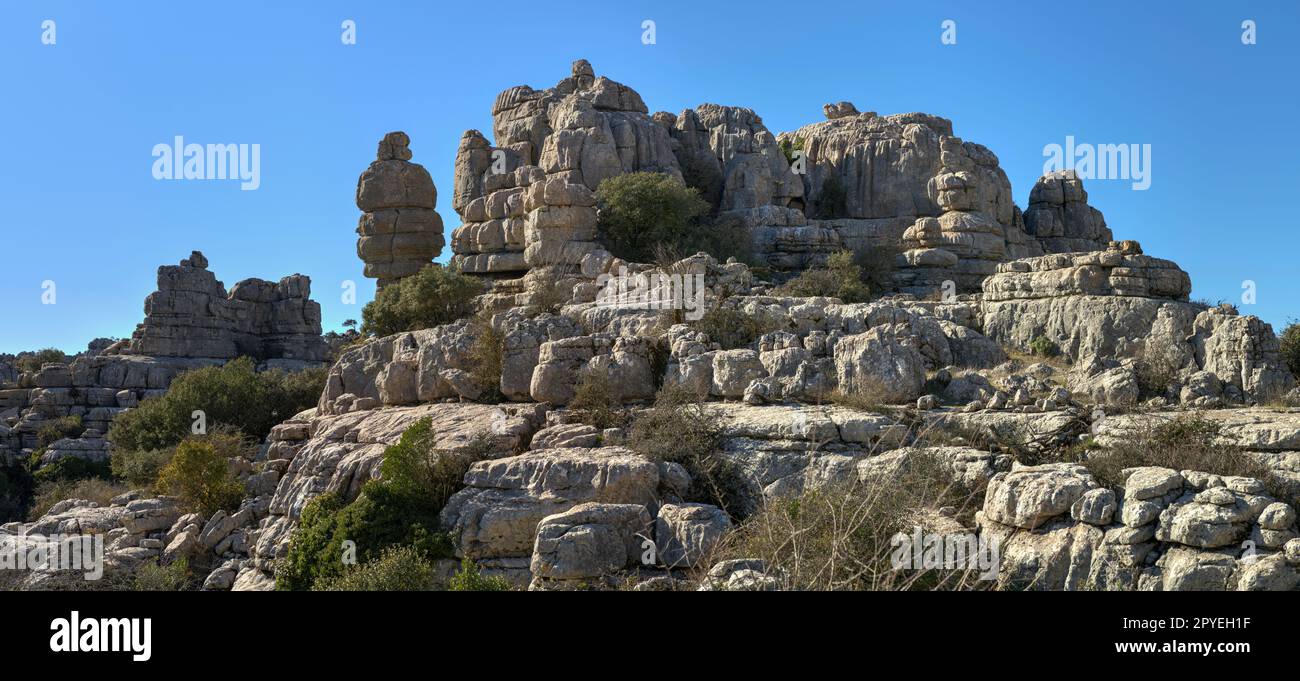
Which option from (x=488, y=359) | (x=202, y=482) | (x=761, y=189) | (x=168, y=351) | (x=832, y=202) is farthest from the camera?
(x=168, y=351)

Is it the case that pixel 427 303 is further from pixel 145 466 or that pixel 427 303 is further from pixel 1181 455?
pixel 1181 455

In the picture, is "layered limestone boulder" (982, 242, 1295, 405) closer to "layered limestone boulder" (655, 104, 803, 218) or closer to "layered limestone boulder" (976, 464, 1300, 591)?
"layered limestone boulder" (976, 464, 1300, 591)

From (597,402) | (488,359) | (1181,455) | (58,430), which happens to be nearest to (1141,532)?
(1181,455)

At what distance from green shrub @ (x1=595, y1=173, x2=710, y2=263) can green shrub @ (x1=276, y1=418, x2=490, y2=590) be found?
1060cm

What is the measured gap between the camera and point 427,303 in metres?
25.1

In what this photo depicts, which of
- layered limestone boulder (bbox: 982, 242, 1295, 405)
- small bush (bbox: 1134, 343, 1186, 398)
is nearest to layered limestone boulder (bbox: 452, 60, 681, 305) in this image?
layered limestone boulder (bbox: 982, 242, 1295, 405)

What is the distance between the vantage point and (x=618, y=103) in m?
32.4

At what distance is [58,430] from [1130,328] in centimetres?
3839

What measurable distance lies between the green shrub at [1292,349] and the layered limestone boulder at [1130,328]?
629 millimetres

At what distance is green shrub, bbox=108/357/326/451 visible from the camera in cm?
2716
